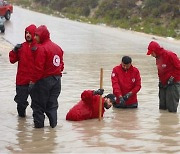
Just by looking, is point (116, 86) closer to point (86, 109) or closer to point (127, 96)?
point (127, 96)

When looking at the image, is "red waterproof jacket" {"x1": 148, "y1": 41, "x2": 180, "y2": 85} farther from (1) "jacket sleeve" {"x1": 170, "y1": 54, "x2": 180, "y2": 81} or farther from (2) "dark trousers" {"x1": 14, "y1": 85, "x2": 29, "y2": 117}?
(2) "dark trousers" {"x1": 14, "y1": 85, "x2": 29, "y2": 117}

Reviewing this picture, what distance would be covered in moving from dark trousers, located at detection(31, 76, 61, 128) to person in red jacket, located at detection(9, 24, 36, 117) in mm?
536

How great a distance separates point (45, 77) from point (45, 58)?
309 mm

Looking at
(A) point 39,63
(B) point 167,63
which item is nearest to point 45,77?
(A) point 39,63

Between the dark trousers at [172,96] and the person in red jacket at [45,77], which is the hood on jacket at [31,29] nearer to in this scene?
the person in red jacket at [45,77]

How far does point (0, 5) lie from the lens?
111ft

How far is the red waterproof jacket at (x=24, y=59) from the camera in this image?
8.91 metres

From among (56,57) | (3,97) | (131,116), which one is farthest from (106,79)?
(56,57)

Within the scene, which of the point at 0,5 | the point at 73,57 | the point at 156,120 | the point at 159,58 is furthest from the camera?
the point at 0,5

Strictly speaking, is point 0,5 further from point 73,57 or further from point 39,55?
point 39,55

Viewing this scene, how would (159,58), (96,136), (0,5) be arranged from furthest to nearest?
1. (0,5)
2. (159,58)
3. (96,136)

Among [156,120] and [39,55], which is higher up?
[39,55]

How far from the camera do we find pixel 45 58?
8.30 metres

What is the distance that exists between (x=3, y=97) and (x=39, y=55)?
139 inches
